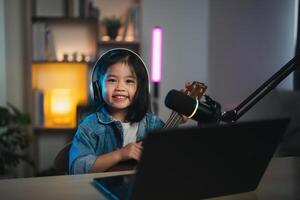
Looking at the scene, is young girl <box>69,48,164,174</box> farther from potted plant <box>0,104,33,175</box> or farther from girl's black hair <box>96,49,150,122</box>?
potted plant <box>0,104,33,175</box>

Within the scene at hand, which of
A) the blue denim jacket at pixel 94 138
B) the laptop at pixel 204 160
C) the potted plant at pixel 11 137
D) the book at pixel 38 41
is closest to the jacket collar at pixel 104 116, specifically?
the blue denim jacket at pixel 94 138

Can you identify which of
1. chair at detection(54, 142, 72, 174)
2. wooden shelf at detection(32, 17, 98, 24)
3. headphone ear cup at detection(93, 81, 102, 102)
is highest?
wooden shelf at detection(32, 17, 98, 24)

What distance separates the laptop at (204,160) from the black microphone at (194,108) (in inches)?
4.3

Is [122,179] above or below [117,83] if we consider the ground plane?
below

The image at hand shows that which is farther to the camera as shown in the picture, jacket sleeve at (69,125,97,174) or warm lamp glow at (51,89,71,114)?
warm lamp glow at (51,89,71,114)

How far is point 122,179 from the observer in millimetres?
936

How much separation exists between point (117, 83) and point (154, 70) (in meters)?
1.60

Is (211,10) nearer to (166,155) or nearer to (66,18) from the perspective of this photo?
(66,18)

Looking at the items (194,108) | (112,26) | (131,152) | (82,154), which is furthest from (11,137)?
(194,108)

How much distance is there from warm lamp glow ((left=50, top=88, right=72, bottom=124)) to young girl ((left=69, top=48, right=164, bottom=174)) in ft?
6.94

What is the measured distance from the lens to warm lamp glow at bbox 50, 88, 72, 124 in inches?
127

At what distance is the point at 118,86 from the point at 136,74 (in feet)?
0.23

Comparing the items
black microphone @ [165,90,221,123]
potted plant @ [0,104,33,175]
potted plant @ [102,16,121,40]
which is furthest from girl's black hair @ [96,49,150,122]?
potted plant @ [102,16,121,40]

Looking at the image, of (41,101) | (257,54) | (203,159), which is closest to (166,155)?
(203,159)
